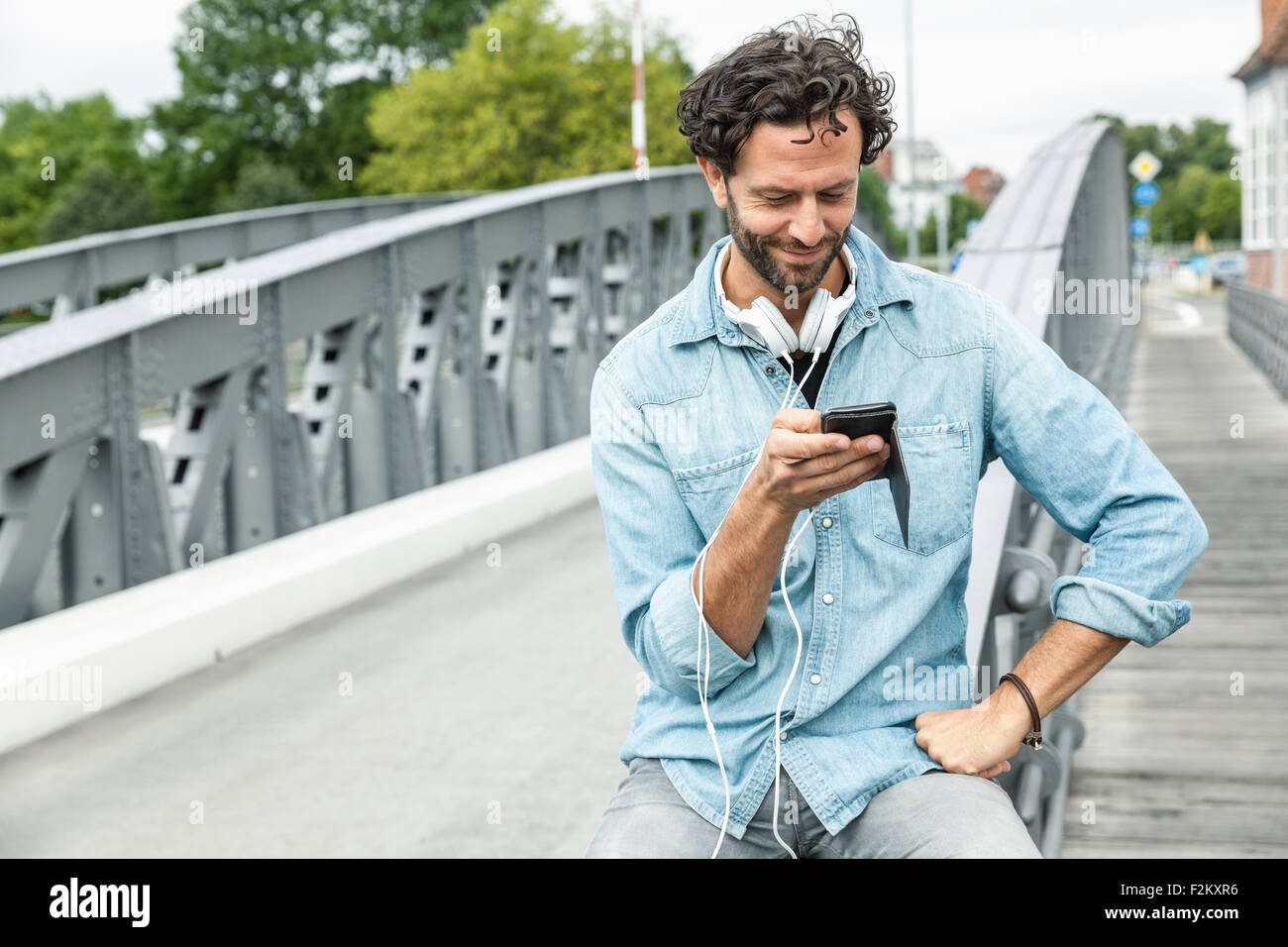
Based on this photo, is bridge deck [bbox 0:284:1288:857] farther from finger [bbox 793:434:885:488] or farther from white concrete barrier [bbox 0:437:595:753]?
finger [bbox 793:434:885:488]

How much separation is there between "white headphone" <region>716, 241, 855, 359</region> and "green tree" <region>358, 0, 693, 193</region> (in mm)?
31412

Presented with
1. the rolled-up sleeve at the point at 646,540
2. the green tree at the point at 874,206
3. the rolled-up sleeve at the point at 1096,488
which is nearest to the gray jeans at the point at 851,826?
the rolled-up sleeve at the point at 646,540

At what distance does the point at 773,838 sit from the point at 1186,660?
5.39 meters

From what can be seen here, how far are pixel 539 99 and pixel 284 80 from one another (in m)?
22.9

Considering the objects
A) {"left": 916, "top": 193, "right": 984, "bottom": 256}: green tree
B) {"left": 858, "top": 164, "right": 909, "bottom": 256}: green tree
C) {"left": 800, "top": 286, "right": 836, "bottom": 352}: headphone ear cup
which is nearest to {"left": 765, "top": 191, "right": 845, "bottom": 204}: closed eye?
{"left": 800, "top": 286, "right": 836, "bottom": 352}: headphone ear cup

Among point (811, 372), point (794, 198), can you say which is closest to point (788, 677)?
point (811, 372)

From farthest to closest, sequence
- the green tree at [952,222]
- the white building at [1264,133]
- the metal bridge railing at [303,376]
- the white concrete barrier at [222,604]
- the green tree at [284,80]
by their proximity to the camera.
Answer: the green tree at [952,222], the green tree at [284,80], the white building at [1264,133], the metal bridge railing at [303,376], the white concrete barrier at [222,604]

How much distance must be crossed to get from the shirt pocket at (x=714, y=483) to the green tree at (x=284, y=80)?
170 ft

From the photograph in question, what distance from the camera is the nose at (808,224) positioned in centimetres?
194

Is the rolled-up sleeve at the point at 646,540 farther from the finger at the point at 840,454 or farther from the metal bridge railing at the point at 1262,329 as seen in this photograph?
the metal bridge railing at the point at 1262,329

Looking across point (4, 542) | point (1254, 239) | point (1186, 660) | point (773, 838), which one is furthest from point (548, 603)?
point (1254, 239)

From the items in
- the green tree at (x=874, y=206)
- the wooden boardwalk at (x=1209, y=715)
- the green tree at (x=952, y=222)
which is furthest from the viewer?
the green tree at (x=952, y=222)

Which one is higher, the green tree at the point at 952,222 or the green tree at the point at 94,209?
the green tree at the point at 94,209

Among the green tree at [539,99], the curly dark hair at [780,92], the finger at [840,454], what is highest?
the green tree at [539,99]
